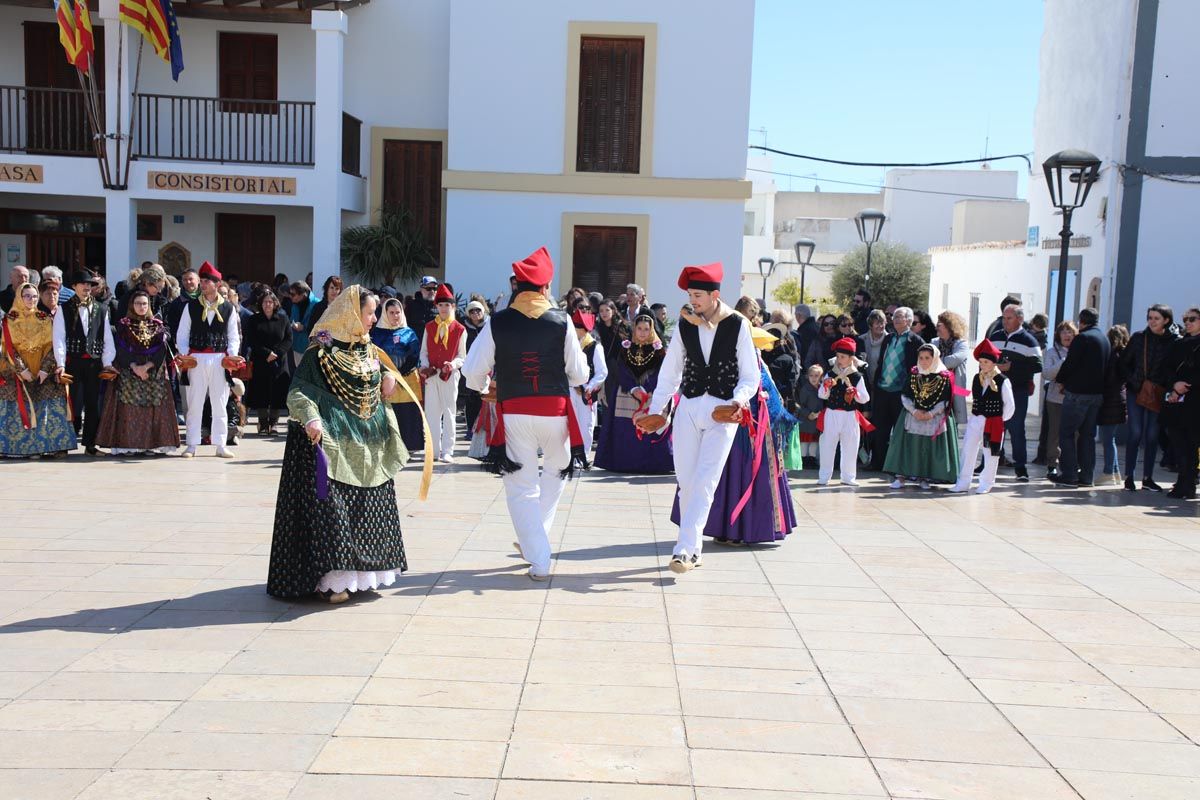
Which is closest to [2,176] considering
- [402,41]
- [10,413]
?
[402,41]

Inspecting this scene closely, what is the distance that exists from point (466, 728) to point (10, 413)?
7.86m

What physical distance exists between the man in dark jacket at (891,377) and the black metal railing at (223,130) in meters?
9.88

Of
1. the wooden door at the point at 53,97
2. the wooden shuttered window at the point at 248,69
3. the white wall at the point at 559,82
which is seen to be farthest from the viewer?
the wooden shuttered window at the point at 248,69

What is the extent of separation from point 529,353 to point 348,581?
1647mm

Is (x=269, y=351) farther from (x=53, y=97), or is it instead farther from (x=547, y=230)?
(x=53, y=97)

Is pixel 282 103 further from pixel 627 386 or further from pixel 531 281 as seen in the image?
pixel 531 281

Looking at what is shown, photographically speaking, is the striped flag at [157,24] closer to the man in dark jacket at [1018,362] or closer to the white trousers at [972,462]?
the man in dark jacket at [1018,362]

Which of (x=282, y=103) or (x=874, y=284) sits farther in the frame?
(x=874, y=284)

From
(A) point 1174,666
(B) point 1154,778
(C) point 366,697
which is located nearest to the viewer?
(B) point 1154,778

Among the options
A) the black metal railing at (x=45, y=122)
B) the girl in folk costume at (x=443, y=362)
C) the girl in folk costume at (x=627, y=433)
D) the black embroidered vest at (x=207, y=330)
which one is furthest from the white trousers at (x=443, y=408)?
the black metal railing at (x=45, y=122)

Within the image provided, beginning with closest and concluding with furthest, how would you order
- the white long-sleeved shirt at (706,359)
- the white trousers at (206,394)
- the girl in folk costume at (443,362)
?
1. the white long-sleeved shirt at (706,359)
2. the white trousers at (206,394)
3. the girl in folk costume at (443,362)

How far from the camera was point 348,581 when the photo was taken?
6293mm

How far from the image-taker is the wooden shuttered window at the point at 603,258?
1816 centimetres

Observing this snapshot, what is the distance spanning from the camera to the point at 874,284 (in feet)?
134
